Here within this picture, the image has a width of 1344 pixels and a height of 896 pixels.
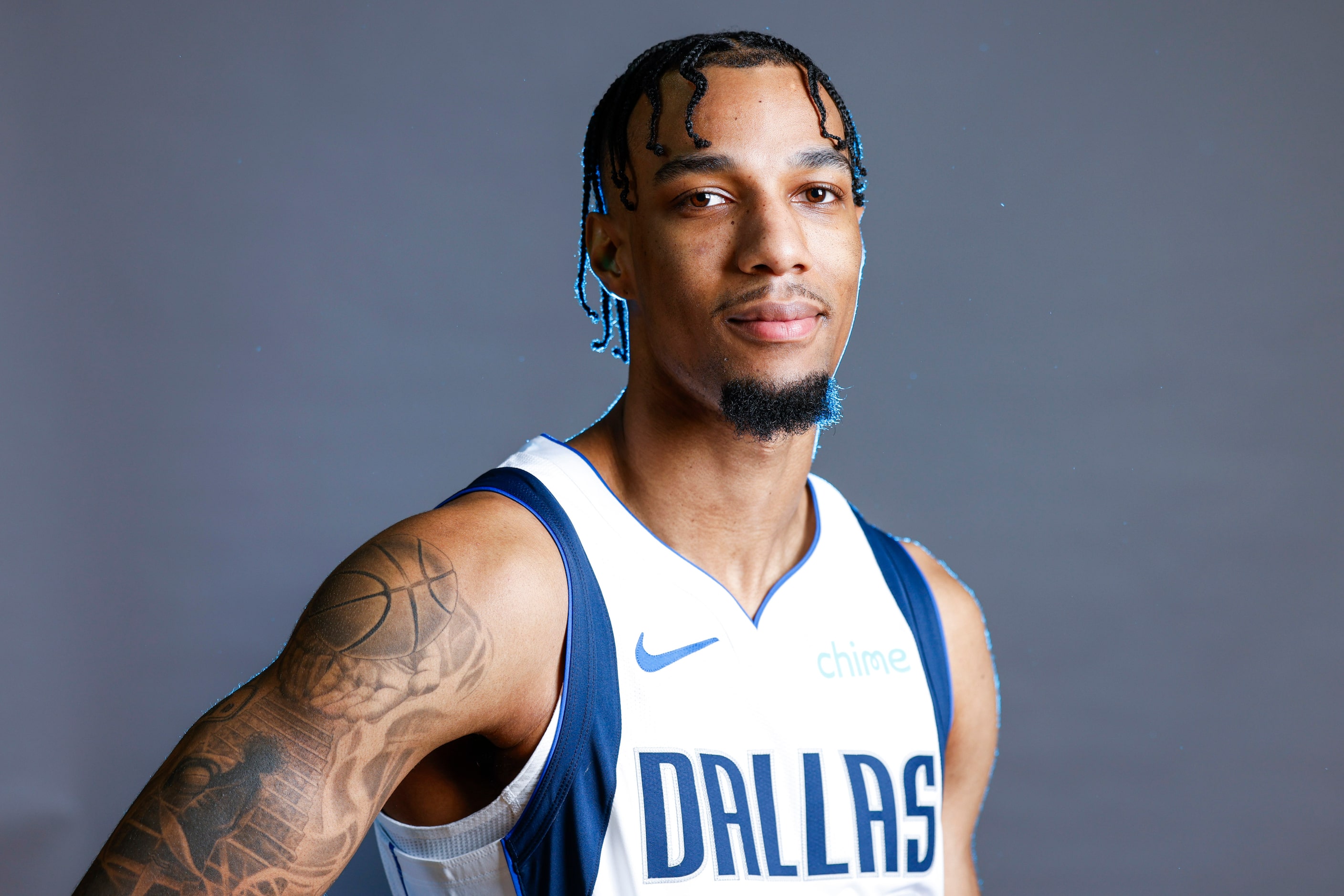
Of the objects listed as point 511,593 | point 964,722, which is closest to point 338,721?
point 511,593

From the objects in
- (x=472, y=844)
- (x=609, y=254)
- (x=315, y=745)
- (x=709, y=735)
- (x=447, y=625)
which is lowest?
(x=472, y=844)

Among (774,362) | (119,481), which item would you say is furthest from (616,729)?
(119,481)

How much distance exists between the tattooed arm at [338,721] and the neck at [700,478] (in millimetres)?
395

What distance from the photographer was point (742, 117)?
187cm

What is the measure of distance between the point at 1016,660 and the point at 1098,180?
56.9 inches

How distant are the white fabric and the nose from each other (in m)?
0.72

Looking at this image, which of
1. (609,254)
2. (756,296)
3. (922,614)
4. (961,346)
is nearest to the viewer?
(756,296)

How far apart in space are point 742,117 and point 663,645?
2.78 feet

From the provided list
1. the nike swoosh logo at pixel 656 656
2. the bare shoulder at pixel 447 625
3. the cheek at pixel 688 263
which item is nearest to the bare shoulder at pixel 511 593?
the bare shoulder at pixel 447 625

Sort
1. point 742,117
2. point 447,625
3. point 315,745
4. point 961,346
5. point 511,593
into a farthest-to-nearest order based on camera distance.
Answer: point 961,346 → point 742,117 → point 511,593 → point 447,625 → point 315,745

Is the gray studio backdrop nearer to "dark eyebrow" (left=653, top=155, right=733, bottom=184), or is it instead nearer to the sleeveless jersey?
the sleeveless jersey

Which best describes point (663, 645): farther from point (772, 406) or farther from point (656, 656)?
point (772, 406)

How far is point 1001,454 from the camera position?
348 centimetres

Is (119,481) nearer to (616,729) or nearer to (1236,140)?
(616,729)
